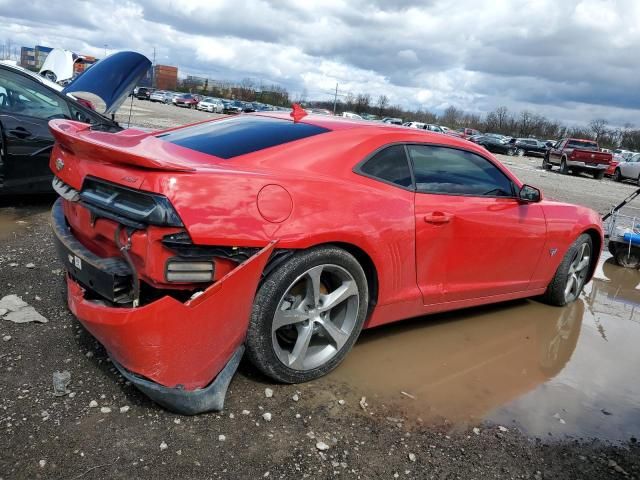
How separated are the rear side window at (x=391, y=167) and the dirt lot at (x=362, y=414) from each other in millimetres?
1169

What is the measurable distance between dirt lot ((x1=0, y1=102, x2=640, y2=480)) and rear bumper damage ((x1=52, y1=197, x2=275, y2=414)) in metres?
0.18

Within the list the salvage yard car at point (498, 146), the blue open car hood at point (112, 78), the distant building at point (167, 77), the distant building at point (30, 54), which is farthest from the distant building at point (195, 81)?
the blue open car hood at point (112, 78)

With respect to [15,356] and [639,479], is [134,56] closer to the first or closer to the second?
[15,356]

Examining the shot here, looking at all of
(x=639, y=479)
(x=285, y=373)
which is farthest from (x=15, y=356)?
(x=639, y=479)

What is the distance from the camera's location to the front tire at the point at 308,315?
108 inches

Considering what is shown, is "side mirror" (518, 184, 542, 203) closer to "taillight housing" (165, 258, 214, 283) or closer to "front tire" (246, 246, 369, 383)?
"front tire" (246, 246, 369, 383)

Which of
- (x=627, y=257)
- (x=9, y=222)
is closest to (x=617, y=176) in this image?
(x=627, y=257)

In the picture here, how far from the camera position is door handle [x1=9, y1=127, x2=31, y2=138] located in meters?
5.54

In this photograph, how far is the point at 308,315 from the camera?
117 inches

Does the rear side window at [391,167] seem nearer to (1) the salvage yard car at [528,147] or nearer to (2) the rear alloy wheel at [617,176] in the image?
(2) the rear alloy wheel at [617,176]

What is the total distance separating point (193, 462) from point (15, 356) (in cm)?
142

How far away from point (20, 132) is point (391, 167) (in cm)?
423

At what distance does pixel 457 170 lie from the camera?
3.78 meters

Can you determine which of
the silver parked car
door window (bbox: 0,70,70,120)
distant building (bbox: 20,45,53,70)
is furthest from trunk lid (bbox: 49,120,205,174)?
distant building (bbox: 20,45,53,70)
